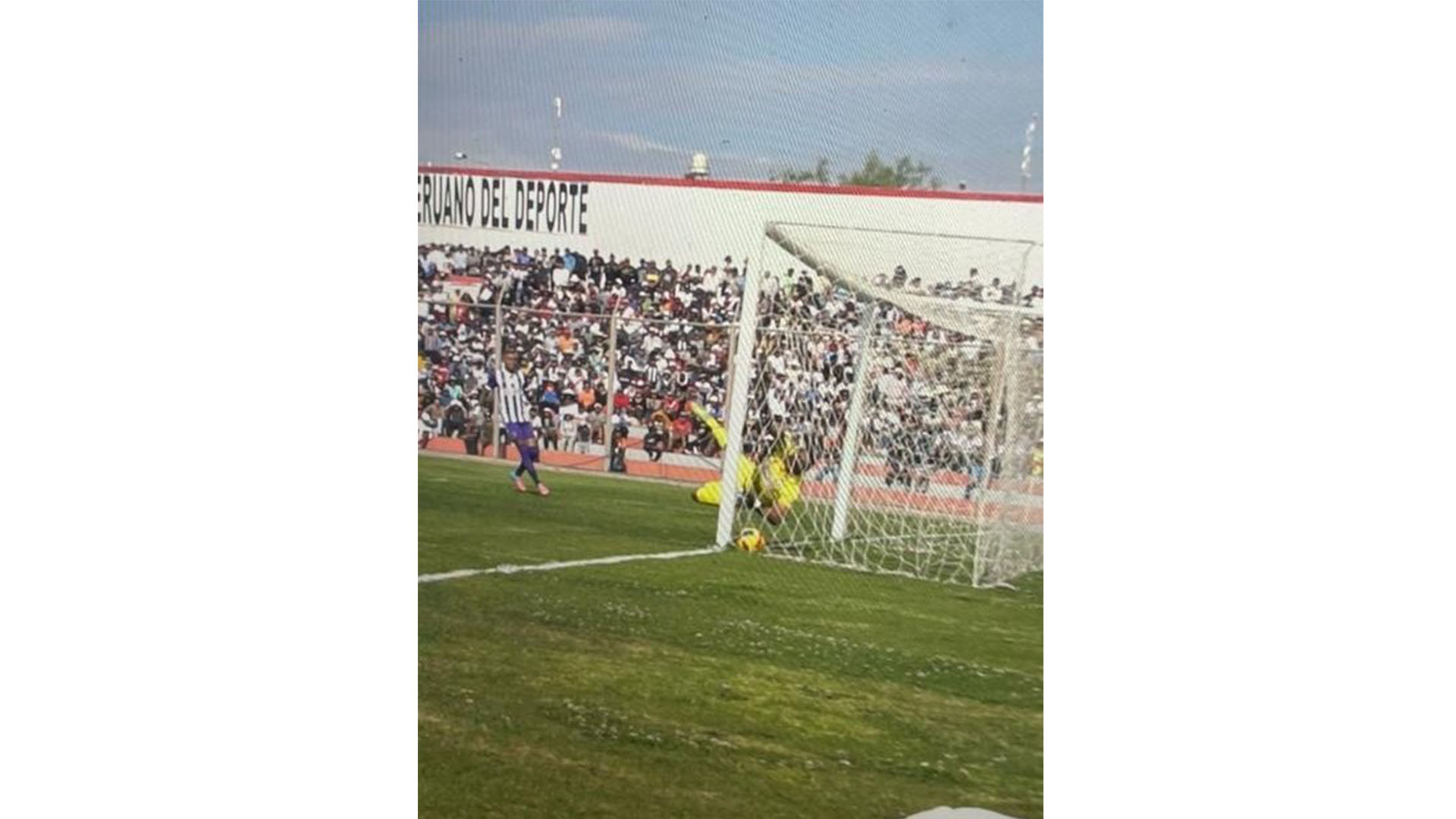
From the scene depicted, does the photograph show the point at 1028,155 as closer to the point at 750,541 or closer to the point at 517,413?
the point at 750,541

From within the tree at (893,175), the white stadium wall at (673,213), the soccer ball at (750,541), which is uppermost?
the tree at (893,175)

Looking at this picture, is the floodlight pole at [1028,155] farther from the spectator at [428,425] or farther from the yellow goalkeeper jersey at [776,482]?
the spectator at [428,425]

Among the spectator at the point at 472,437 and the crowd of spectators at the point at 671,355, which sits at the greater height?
the crowd of spectators at the point at 671,355

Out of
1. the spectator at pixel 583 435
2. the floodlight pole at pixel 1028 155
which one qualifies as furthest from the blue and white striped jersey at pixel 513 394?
the floodlight pole at pixel 1028 155

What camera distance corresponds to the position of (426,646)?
5.18 metres

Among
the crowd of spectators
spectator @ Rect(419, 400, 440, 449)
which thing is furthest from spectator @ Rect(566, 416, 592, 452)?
spectator @ Rect(419, 400, 440, 449)

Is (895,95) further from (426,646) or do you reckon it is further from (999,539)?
(426,646)

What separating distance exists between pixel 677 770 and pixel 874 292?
1.15 metres

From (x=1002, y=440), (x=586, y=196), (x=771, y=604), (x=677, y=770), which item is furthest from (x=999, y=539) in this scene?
(x=586, y=196)

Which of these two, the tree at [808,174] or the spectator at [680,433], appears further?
the spectator at [680,433]

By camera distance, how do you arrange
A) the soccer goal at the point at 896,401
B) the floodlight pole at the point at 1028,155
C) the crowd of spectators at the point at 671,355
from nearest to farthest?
1. the floodlight pole at the point at 1028,155
2. the soccer goal at the point at 896,401
3. the crowd of spectators at the point at 671,355

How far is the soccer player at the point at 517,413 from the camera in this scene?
5203 mm

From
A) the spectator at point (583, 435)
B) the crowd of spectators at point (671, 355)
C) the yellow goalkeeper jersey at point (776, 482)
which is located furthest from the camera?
the spectator at point (583, 435)

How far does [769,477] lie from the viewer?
4.95 metres
